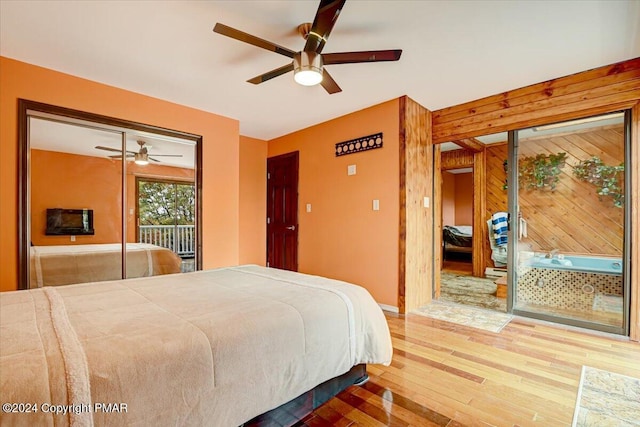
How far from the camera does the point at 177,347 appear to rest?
3.47 feet

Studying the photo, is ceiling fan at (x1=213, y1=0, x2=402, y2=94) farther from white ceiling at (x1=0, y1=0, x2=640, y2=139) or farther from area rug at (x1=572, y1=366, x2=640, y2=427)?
area rug at (x1=572, y1=366, x2=640, y2=427)

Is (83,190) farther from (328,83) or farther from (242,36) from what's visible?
(328,83)

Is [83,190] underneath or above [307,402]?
above

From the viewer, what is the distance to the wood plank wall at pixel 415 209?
3.43 metres

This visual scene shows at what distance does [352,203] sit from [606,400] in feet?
9.26

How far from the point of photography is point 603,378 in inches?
79.4

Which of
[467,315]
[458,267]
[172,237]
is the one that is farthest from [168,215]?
[458,267]

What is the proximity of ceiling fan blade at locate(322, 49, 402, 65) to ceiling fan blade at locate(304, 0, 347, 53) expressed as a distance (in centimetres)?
10

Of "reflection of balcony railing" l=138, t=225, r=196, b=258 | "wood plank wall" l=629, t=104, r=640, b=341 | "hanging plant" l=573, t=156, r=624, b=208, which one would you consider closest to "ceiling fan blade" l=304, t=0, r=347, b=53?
"reflection of balcony railing" l=138, t=225, r=196, b=258

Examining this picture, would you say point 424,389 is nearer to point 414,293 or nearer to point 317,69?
point 414,293

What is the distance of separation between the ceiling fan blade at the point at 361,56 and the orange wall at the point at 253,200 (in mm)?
3363

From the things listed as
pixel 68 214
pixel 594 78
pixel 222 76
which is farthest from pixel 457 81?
pixel 68 214

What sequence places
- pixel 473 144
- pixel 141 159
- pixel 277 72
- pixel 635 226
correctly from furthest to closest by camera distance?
pixel 473 144 → pixel 141 159 → pixel 635 226 → pixel 277 72

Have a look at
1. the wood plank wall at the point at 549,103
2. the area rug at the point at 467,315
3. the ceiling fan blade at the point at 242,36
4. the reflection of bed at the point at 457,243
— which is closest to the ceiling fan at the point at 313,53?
the ceiling fan blade at the point at 242,36
